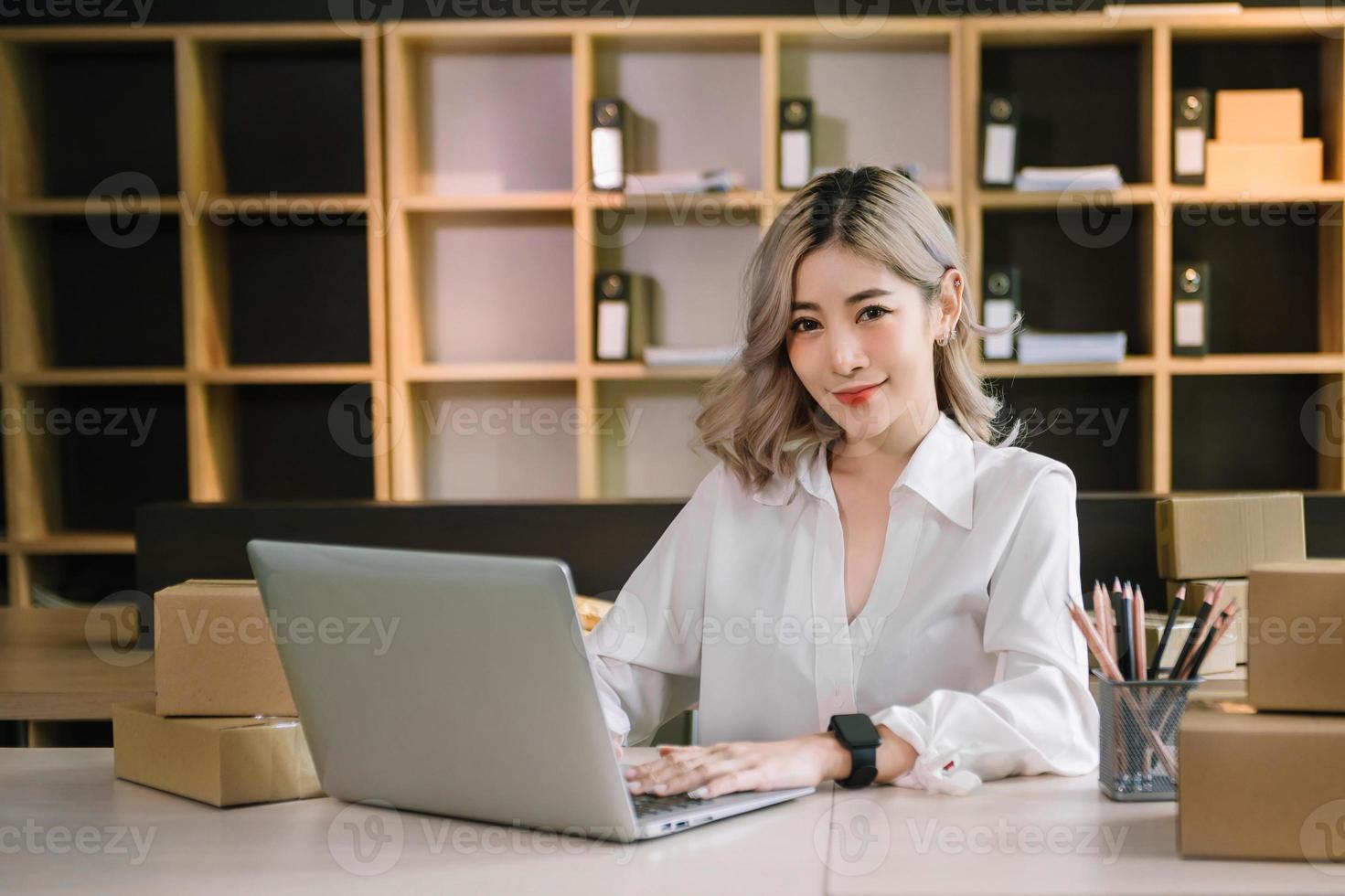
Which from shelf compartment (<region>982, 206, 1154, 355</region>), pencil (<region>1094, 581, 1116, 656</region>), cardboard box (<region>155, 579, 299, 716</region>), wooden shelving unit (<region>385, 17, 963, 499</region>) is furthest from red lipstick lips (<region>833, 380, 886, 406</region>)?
shelf compartment (<region>982, 206, 1154, 355</region>)

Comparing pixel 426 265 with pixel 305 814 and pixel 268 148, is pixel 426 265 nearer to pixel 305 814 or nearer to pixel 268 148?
pixel 268 148

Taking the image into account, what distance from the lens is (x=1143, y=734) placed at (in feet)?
3.96

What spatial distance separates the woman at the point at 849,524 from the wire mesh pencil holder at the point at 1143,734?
18 cm

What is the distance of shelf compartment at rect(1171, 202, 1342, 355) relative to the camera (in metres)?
3.83

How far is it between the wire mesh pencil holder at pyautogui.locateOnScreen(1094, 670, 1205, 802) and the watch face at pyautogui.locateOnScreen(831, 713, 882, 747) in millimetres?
221

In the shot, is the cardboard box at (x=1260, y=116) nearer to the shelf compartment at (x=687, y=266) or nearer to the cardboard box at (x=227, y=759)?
the shelf compartment at (x=687, y=266)

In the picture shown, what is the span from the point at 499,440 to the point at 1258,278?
2.35 metres

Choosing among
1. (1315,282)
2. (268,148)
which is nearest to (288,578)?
Answer: (268,148)

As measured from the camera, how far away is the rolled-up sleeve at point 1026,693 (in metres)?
1.28

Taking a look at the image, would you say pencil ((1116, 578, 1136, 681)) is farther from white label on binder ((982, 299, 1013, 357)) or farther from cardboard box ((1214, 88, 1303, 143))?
cardboard box ((1214, 88, 1303, 143))

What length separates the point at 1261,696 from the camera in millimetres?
1067

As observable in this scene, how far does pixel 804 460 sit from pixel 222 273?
2.73 metres

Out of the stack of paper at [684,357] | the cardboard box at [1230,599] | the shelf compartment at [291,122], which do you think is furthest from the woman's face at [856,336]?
the shelf compartment at [291,122]

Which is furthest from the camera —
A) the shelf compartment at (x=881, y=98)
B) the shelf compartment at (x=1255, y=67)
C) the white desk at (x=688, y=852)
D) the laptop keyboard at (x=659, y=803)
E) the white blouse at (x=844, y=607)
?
the shelf compartment at (x=881, y=98)
